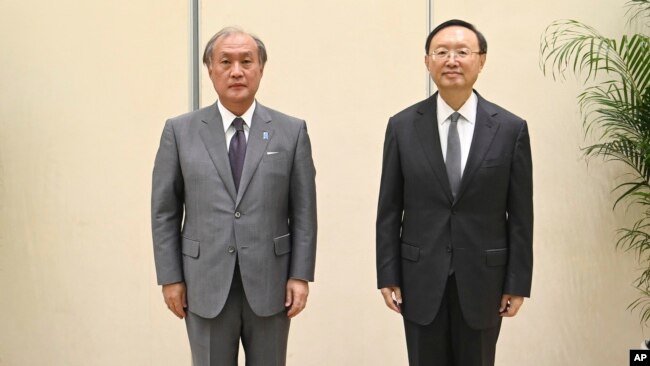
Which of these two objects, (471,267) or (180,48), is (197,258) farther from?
(180,48)

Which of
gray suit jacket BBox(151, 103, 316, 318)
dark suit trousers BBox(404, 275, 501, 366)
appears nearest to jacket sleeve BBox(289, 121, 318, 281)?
gray suit jacket BBox(151, 103, 316, 318)

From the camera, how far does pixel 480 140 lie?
2.68 meters

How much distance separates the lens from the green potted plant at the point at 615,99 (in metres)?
3.94

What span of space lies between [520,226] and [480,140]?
1.11 feet

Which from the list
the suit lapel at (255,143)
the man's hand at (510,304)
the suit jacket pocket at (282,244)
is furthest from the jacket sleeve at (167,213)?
the man's hand at (510,304)

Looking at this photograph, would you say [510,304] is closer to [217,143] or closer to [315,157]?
[217,143]

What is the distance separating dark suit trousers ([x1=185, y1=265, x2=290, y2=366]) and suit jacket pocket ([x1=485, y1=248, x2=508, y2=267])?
75 cm

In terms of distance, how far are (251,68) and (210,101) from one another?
5.05 feet

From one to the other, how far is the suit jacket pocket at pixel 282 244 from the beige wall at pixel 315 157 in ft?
4.97

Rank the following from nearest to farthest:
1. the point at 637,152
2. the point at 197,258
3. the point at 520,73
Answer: the point at 197,258, the point at 637,152, the point at 520,73

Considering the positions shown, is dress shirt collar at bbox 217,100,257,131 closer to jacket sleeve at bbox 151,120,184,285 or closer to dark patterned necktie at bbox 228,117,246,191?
dark patterned necktie at bbox 228,117,246,191

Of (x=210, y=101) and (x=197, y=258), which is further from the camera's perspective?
(x=210, y=101)

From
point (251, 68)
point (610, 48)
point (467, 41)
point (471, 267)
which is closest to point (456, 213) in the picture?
point (471, 267)

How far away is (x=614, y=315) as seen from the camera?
13.9ft
